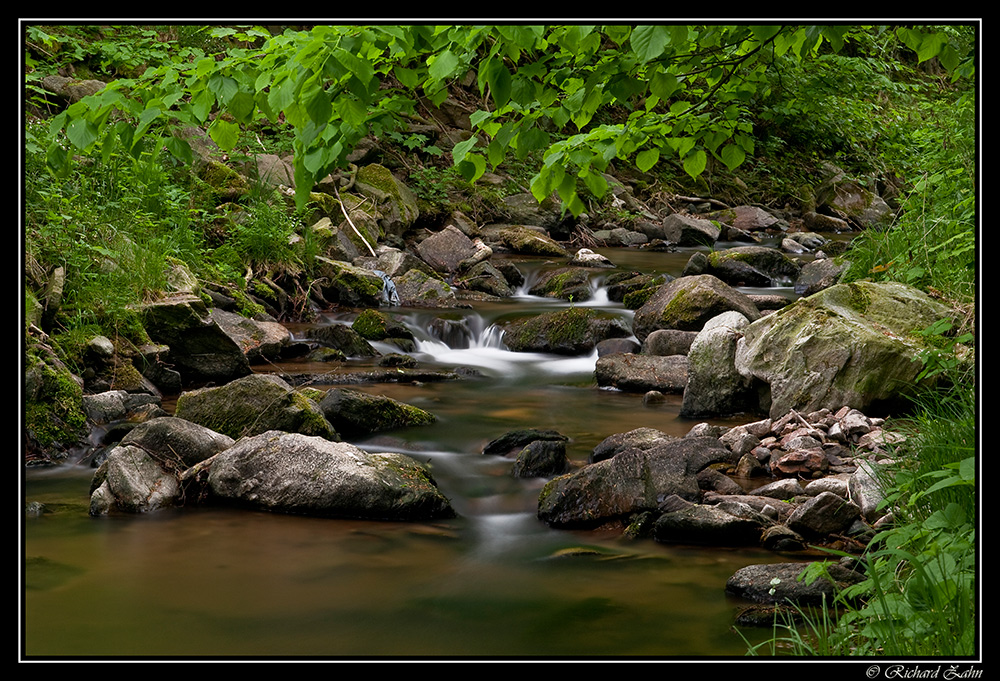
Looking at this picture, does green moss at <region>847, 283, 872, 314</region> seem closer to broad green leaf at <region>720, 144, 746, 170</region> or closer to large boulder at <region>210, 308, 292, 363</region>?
broad green leaf at <region>720, 144, 746, 170</region>

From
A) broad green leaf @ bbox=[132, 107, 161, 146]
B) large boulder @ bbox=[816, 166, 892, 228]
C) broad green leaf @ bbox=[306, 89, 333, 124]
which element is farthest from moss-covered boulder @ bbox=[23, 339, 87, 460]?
large boulder @ bbox=[816, 166, 892, 228]

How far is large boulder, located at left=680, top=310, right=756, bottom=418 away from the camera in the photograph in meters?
7.02

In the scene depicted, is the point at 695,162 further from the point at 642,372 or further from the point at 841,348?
the point at 642,372

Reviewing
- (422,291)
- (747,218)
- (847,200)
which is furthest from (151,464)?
(847,200)

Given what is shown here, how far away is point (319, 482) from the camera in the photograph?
16.0 feet

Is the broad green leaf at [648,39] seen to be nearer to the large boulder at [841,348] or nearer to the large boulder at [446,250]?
the large boulder at [841,348]

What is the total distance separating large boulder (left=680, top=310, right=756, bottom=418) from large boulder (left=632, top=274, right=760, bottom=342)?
7.21 ft

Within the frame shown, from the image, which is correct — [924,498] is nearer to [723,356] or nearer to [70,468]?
[723,356]

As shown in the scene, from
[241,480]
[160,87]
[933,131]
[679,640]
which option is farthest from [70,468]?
[933,131]

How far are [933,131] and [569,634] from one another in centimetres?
655

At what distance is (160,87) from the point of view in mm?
2840

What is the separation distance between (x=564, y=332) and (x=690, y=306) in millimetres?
1498

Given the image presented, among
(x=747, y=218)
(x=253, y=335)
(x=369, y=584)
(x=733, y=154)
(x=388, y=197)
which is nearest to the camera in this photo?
(x=733, y=154)

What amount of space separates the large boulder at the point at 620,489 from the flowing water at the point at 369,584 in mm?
154
